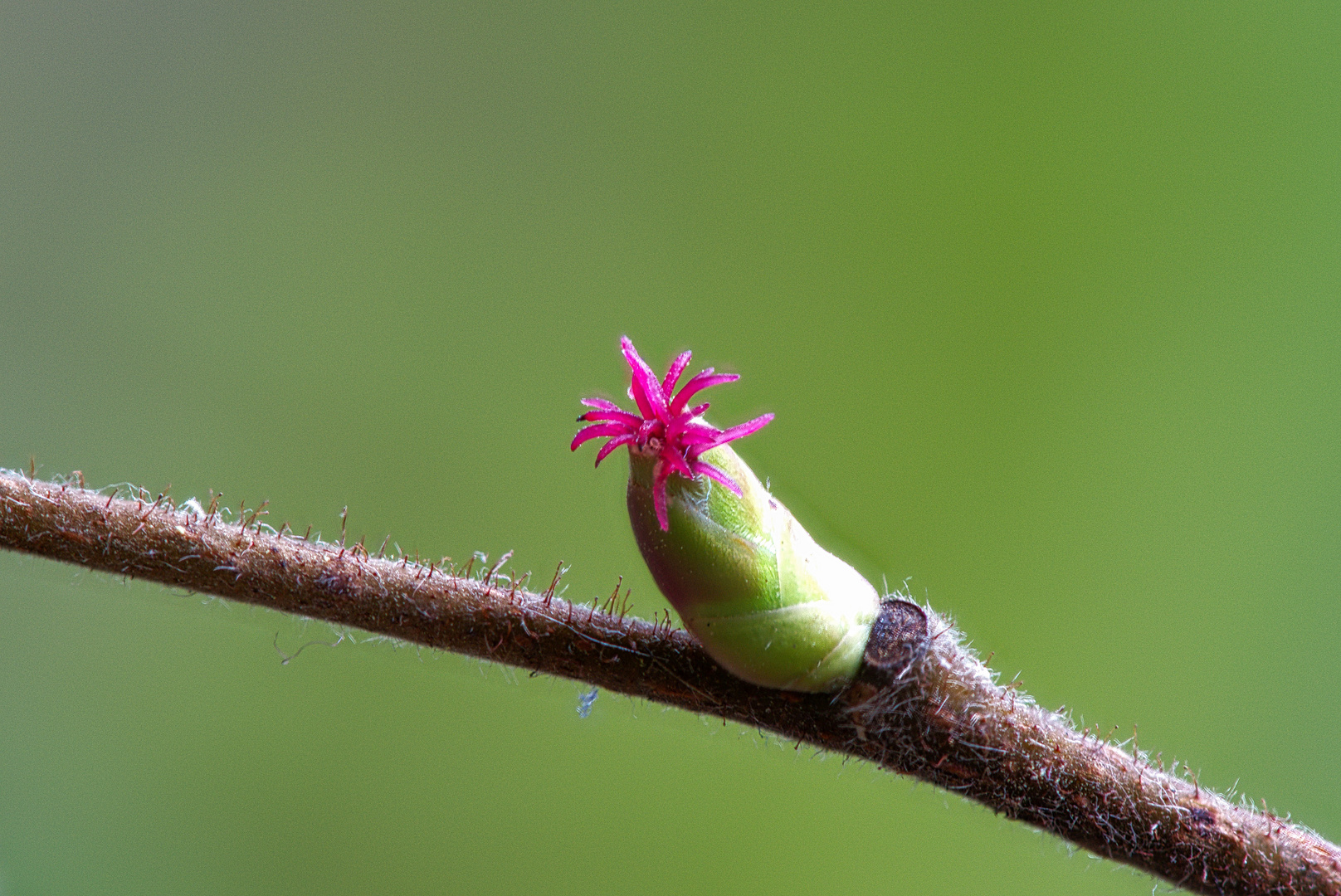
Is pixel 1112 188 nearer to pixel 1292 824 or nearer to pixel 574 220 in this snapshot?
pixel 574 220

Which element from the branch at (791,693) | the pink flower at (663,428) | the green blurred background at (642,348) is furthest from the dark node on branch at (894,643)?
the green blurred background at (642,348)

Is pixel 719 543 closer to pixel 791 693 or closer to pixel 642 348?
pixel 791 693

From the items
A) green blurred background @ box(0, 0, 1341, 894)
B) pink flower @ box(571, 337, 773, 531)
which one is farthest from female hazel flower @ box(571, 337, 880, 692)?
green blurred background @ box(0, 0, 1341, 894)

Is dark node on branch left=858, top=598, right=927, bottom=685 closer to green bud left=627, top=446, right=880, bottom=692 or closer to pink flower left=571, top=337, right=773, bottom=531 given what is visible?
green bud left=627, top=446, right=880, bottom=692

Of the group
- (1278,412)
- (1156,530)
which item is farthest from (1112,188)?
(1156,530)

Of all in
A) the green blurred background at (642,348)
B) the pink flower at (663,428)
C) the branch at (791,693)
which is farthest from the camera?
the green blurred background at (642,348)

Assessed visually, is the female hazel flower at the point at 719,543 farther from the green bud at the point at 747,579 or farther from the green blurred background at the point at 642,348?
the green blurred background at the point at 642,348
